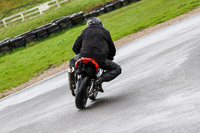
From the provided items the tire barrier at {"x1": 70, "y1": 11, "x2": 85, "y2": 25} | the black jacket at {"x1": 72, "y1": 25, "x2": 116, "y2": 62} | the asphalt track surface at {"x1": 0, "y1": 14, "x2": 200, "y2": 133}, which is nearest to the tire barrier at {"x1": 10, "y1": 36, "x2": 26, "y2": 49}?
the tire barrier at {"x1": 70, "y1": 11, "x2": 85, "y2": 25}

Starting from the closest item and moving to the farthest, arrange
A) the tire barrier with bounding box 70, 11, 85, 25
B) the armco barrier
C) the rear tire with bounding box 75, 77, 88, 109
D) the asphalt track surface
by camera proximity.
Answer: the asphalt track surface
the rear tire with bounding box 75, 77, 88, 109
the armco barrier
the tire barrier with bounding box 70, 11, 85, 25

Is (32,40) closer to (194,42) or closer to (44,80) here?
(44,80)

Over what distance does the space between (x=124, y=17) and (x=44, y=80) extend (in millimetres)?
12353

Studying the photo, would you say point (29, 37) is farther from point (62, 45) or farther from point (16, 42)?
point (62, 45)

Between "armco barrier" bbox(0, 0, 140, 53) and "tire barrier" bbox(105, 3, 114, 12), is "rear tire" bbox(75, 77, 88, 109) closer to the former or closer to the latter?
"armco barrier" bbox(0, 0, 140, 53)

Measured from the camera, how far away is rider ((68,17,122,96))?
7.75 meters

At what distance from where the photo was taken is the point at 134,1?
33.3m

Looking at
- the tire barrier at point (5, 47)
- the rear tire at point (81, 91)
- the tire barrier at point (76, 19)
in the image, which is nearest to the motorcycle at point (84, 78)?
the rear tire at point (81, 91)

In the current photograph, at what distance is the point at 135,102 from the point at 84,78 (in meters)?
1.10

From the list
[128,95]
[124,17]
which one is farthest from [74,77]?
[124,17]

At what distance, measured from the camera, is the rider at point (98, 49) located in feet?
25.4

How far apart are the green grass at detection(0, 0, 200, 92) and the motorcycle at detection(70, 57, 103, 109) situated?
29.2 ft

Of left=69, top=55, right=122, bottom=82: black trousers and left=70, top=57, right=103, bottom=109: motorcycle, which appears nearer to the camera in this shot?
left=70, top=57, right=103, bottom=109: motorcycle

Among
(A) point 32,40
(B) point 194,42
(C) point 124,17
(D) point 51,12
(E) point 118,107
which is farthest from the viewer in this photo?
(D) point 51,12
